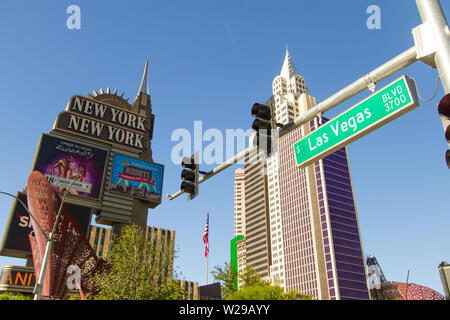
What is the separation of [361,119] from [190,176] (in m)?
5.13

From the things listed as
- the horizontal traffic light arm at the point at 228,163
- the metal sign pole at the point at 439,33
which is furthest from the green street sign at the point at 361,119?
the horizontal traffic light arm at the point at 228,163

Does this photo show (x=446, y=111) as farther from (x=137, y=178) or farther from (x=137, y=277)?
(x=137, y=178)

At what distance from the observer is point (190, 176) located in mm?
9461

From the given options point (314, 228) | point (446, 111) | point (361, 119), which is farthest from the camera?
point (314, 228)

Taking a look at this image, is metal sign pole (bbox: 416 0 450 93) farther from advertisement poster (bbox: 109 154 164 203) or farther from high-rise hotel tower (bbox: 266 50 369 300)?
high-rise hotel tower (bbox: 266 50 369 300)

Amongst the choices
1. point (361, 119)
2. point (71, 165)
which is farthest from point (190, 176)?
point (71, 165)

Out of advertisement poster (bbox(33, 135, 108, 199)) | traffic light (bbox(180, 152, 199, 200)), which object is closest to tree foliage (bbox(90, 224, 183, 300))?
traffic light (bbox(180, 152, 199, 200))

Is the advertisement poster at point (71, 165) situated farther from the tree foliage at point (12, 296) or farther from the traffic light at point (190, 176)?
the traffic light at point (190, 176)

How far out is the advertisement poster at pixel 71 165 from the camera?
5025cm
